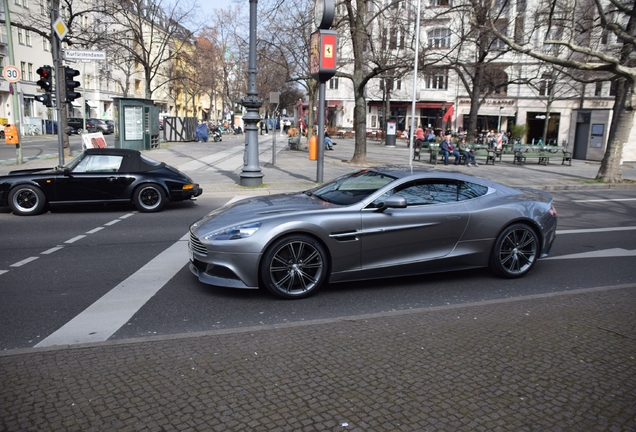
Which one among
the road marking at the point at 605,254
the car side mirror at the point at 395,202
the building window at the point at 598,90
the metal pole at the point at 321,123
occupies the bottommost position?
the road marking at the point at 605,254

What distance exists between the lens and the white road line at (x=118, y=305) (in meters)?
4.54

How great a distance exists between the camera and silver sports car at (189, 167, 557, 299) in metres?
5.46

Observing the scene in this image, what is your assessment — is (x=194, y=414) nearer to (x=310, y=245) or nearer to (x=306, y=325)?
(x=306, y=325)

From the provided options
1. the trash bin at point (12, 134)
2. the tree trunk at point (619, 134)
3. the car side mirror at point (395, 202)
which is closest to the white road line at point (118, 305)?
the car side mirror at point (395, 202)

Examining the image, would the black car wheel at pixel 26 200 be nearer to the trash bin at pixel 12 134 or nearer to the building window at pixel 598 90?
the trash bin at pixel 12 134

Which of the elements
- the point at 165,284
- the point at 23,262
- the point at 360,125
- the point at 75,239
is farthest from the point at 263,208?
the point at 360,125

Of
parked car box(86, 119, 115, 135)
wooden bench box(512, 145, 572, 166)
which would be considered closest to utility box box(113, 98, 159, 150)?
wooden bench box(512, 145, 572, 166)

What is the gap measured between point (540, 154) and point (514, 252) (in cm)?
2193

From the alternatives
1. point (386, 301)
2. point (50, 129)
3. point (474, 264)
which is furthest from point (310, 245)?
point (50, 129)

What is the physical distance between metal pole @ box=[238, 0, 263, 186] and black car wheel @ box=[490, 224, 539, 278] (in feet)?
31.9

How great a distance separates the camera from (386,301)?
5.64 m

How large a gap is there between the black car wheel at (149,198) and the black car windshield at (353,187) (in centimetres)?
554

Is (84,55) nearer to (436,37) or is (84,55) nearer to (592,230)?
(592,230)

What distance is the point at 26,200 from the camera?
10695mm
